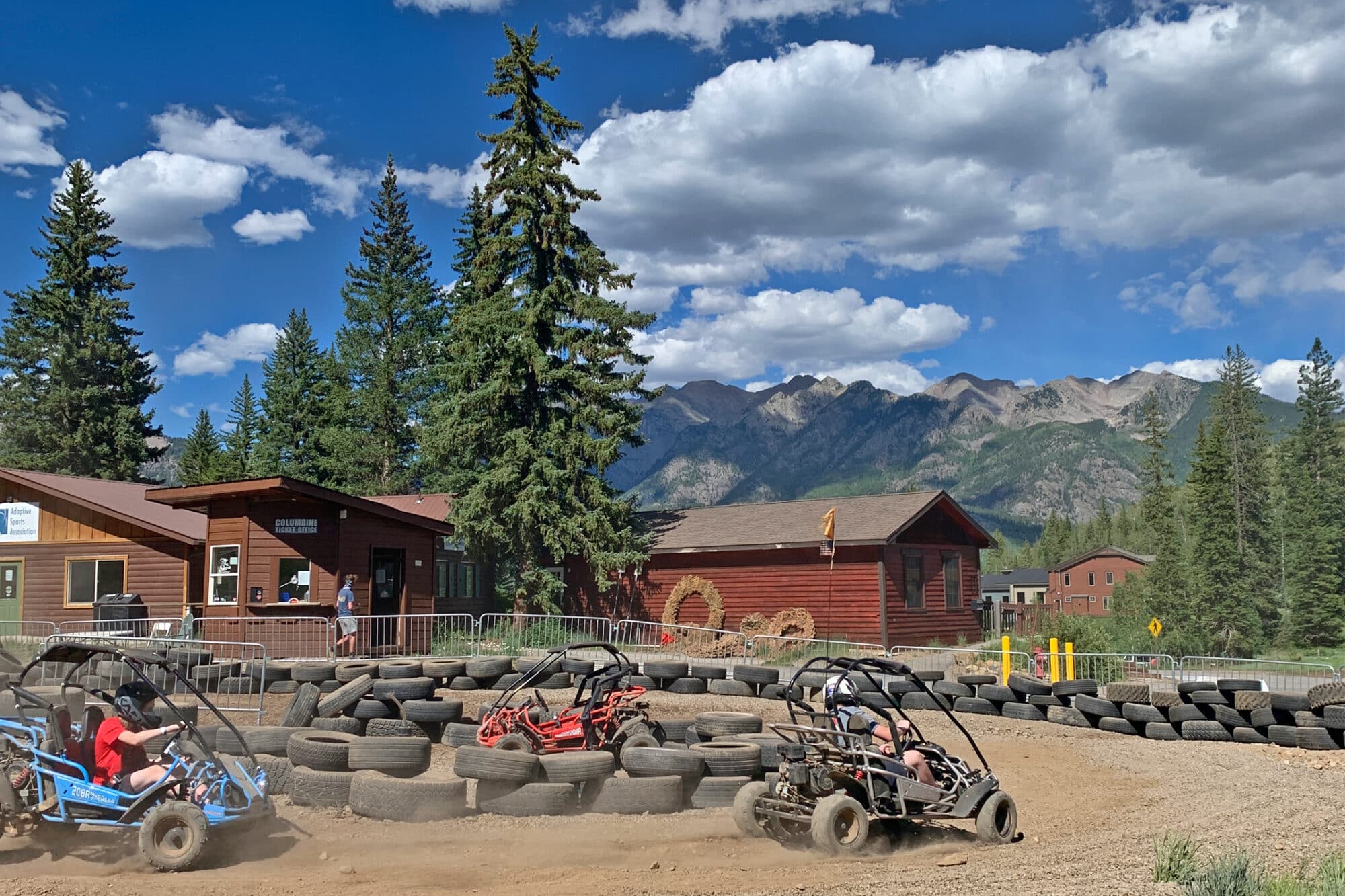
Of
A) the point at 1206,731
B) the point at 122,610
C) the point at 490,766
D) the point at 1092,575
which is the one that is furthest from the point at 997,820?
the point at 1092,575

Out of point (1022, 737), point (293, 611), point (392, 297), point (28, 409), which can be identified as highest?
point (392, 297)

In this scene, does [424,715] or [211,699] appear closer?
[424,715]

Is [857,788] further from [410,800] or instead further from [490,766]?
[410,800]

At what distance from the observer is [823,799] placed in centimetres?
944

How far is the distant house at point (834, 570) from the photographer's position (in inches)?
1244

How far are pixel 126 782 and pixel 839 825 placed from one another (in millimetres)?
5974

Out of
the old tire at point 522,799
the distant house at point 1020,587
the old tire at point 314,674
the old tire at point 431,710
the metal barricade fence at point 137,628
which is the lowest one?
the distant house at point 1020,587

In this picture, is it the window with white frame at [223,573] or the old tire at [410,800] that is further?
the window with white frame at [223,573]

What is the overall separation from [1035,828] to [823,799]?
2831mm

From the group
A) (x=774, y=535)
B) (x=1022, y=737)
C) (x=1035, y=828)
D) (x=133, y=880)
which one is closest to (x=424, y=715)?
(x=133, y=880)

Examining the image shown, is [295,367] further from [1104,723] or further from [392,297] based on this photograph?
[1104,723]

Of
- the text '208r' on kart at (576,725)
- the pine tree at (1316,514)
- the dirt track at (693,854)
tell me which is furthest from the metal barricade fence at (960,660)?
the pine tree at (1316,514)

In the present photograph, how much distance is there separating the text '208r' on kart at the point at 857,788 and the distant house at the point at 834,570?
20847mm

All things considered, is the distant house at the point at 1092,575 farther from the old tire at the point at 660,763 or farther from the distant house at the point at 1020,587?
the old tire at the point at 660,763
